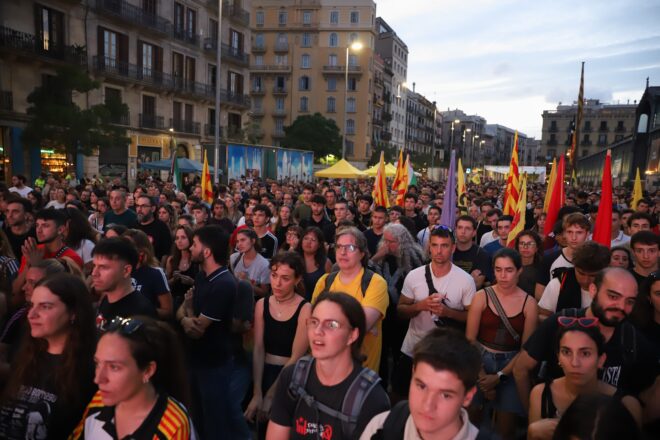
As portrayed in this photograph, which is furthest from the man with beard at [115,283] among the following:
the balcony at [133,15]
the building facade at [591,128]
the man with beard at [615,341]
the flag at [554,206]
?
the building facade at [591,128]

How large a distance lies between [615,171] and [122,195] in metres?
40.1

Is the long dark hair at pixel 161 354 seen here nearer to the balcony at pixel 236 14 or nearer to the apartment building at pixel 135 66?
the apartment building at pixel 135 66

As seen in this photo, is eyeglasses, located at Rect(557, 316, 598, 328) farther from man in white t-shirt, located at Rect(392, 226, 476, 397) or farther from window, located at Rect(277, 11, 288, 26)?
window, located at Rect(277, 11, 288, 26)

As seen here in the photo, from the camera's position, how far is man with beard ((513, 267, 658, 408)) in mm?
2803

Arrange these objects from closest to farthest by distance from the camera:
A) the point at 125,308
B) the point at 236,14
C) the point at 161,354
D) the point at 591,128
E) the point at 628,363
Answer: the point at 161,354, the point at 628,363, the point at 125,308, the point at 236,14, the point at 591,128

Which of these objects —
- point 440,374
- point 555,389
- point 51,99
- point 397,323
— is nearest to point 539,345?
Answer: point 555,389

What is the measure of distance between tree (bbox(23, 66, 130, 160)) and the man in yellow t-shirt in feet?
62.8

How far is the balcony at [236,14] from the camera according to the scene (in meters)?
35.3

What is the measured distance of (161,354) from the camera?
2.29m

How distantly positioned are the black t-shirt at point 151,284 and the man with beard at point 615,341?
275 cm

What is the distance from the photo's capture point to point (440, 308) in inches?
151

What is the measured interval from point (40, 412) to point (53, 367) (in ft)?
0.73

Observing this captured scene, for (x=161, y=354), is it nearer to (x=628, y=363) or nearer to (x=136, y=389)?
(x=136, y=389)

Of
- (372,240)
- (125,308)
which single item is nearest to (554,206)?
(372,240)
